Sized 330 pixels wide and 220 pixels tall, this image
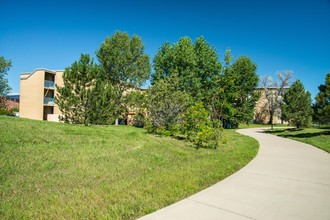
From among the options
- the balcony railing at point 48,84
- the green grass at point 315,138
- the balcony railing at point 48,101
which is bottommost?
the green grass at point 315,138

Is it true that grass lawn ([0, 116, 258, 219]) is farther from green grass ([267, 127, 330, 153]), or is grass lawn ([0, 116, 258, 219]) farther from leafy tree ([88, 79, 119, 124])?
leafy tree ([88, 79, 119, 124])

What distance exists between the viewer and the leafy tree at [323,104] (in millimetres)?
16188

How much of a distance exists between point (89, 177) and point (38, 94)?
34063 mm

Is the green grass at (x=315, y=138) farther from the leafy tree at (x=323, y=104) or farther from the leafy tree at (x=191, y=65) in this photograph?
the leafy tree at (x=191, y=65)

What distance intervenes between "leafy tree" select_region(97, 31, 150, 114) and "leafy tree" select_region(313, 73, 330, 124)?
19.6 m

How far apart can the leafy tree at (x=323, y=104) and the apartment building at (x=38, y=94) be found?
33444 millimetres

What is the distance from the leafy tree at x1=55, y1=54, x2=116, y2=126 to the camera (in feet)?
52.5

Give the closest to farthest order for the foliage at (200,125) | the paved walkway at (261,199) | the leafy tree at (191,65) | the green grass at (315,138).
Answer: the paved walkway at (261,199), the foliage at (200,125), the green grass at (315,138), the leafy tree at (191,65)

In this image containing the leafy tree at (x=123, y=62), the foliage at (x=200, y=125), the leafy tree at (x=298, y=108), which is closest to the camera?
the foliage at (x=200, y=125)

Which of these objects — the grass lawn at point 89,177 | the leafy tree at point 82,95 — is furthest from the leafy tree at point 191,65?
the grass lawn at point 89,177

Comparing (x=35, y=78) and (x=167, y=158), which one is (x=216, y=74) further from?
(x=35, y=78)

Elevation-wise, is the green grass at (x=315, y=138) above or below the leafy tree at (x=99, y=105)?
below

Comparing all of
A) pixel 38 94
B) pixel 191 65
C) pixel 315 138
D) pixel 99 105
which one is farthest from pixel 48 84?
pixel 315 138

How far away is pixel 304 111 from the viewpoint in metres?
25.4
